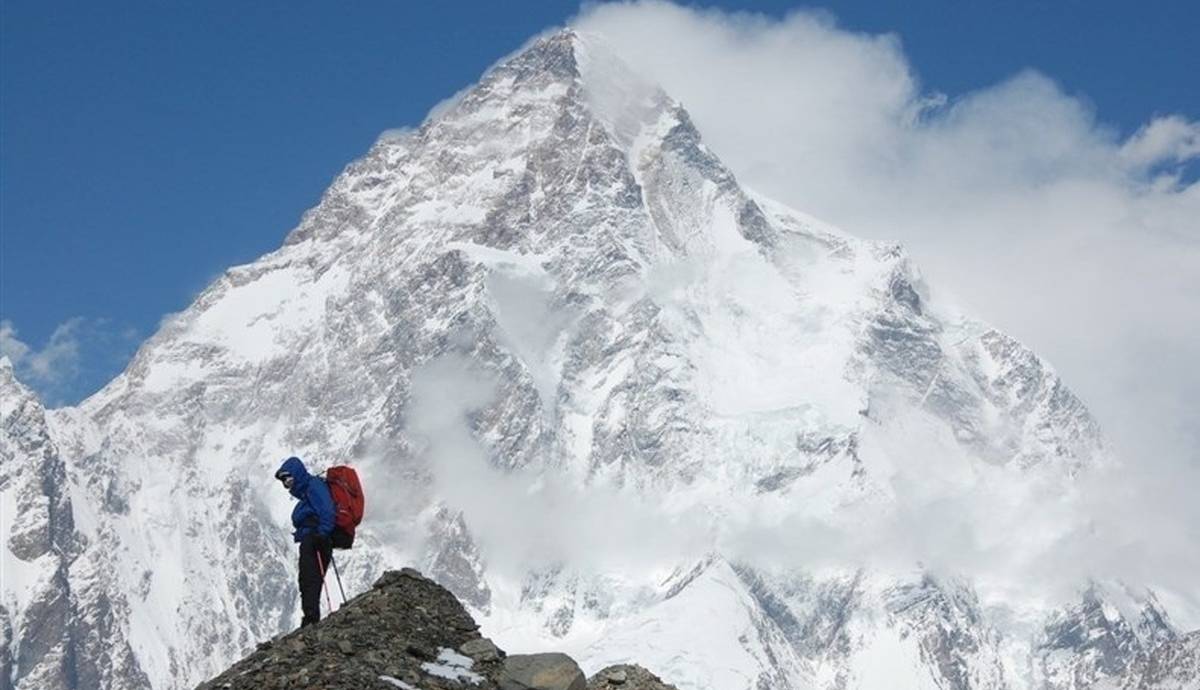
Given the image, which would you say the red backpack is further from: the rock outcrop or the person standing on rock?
the rock outcrop

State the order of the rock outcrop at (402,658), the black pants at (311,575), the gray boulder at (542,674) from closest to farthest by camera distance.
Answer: the rock outcrop at (402,658) → the gray boulder at (542,674) → the black pants at (311,575)

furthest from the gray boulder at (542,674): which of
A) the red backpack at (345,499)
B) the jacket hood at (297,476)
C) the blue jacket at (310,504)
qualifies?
the jacket hood at (297,476)

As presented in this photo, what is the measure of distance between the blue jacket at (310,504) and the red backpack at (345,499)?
0.34 ft

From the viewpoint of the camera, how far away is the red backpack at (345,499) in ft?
122

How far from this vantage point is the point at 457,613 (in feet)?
125

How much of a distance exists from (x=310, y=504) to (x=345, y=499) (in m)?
0.61

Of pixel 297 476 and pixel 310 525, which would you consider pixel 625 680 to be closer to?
pixel 310 525

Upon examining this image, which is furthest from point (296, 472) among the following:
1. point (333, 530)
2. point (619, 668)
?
point (619, 668)

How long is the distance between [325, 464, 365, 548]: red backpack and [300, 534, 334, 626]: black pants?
0.43 meters

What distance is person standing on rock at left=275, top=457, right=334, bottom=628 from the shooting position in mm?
36812

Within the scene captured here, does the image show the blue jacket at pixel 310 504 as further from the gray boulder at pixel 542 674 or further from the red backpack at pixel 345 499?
the gray boulder at pixel 542 674

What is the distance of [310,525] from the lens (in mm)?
37219

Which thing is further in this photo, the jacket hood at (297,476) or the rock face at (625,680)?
the rock face at (625,680)

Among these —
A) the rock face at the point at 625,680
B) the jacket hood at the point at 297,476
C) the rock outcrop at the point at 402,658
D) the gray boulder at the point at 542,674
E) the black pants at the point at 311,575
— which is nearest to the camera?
the rock outcrop at the point at 402,658
